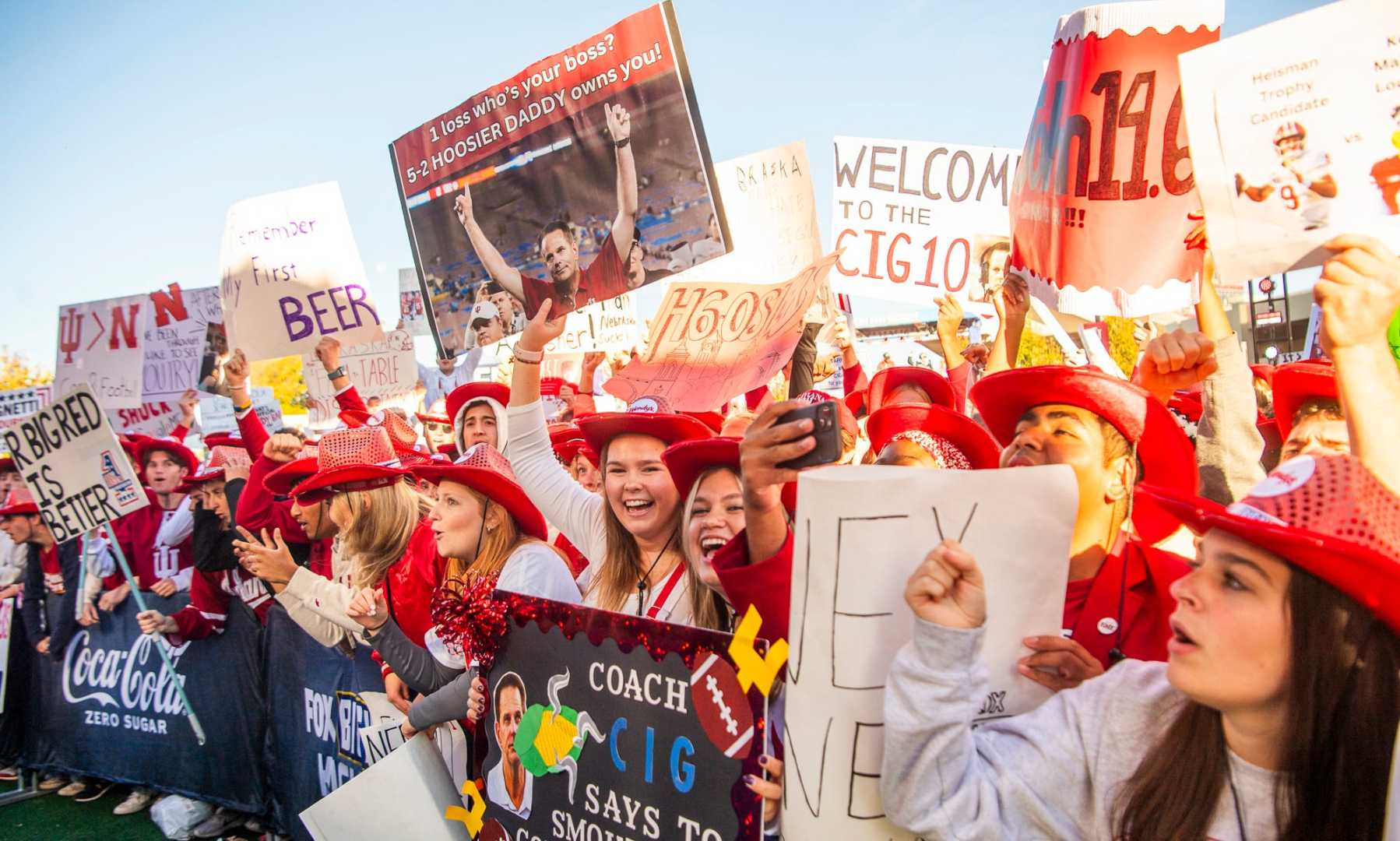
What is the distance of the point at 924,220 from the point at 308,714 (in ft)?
14.2

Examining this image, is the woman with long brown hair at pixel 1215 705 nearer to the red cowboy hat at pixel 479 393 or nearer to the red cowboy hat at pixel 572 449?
the red cowboy hat at pixel 572 449

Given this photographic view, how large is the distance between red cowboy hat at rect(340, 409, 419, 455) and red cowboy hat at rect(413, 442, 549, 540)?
7.91 ft

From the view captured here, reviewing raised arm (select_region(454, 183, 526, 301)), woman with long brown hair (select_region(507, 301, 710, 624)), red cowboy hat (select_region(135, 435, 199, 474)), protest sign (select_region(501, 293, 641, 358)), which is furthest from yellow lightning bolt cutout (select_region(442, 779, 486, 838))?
red cowboy hat (select_region(135, 435, 199, 474))

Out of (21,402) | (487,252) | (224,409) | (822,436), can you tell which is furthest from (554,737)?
(224,409)

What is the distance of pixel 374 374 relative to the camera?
8.54 m

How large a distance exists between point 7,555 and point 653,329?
691cm

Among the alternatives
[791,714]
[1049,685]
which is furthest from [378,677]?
[1049,685]

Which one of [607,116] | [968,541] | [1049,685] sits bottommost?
[1049,685]

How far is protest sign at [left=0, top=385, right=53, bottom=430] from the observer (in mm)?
10586

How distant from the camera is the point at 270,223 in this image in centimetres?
571

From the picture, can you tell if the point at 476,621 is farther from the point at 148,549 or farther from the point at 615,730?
the point at 148,549

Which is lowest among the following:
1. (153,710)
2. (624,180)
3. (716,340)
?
(153,710)

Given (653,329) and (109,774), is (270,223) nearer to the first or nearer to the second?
(653,329)

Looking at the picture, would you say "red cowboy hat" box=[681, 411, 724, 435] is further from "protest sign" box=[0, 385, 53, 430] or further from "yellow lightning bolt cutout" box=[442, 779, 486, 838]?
"protest sign" box=[0, 385, 53, 430]
